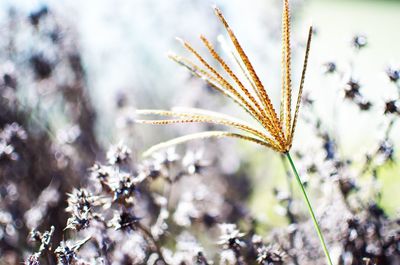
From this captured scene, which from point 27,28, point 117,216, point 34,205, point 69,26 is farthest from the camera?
point 69,26

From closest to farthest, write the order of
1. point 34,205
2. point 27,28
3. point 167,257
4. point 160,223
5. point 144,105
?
1. point 167,257
2. point 160,223
3. point 34,205
4. point 27,28
5. point 144,105

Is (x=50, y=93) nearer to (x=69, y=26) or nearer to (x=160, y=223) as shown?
(x=69, y=26)

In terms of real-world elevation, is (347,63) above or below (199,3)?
below

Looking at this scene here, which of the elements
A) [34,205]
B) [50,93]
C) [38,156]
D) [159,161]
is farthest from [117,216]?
[50,93]

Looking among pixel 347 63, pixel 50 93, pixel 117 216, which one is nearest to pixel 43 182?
pixel 50 93

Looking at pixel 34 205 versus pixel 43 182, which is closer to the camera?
pixel 34 205

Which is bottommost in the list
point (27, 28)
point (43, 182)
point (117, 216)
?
point (117, 216)
